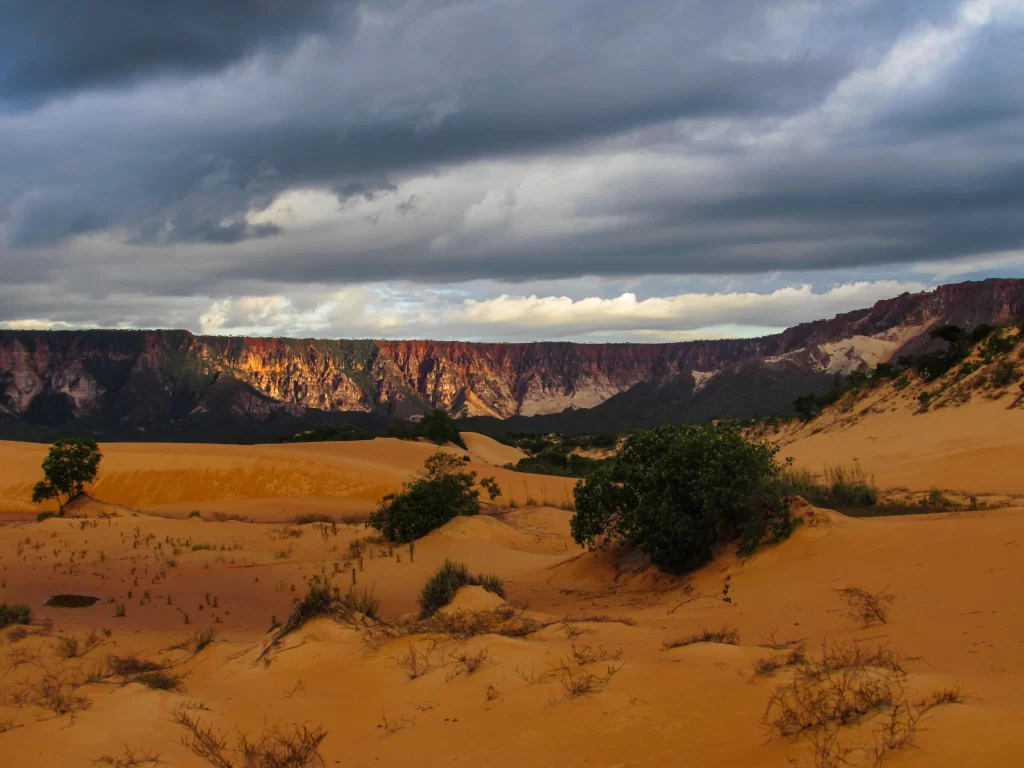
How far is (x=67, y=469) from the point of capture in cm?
3400

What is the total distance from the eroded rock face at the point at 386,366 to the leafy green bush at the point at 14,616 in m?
87.5

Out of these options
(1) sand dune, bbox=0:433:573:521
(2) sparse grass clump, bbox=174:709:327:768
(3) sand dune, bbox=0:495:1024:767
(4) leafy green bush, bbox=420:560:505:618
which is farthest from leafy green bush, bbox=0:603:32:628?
(1) sand dune, bbox=0:433:573:521

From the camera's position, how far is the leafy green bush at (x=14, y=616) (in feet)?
34.1

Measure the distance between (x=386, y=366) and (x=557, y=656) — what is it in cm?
14067

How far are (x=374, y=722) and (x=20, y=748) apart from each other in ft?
7.97

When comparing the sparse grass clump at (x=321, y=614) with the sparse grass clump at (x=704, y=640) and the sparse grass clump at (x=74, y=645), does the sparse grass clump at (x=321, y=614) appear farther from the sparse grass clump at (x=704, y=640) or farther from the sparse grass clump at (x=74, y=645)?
the sparse grass clump at (x=704, y=640)

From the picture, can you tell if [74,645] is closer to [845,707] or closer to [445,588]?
[445,588]

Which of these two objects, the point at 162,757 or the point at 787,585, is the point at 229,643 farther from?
the point at 787,585

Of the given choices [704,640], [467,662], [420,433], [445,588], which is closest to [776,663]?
[704,640]

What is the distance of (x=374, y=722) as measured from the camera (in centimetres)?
624

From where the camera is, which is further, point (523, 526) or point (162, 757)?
point (523, 526)

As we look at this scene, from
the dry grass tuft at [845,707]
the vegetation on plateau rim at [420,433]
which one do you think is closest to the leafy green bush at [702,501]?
the dry grass tuft at [845,707]

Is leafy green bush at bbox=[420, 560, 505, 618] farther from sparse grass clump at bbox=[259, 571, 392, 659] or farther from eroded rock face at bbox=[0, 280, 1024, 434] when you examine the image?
eroded rock face at bbox=[0, 280, 1024, 434]

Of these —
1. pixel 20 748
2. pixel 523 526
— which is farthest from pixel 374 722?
pixel 523 526
